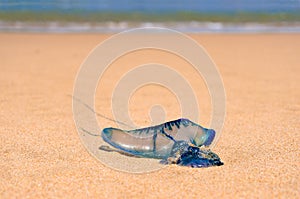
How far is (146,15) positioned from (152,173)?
11.2m

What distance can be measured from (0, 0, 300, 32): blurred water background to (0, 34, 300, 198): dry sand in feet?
22.7

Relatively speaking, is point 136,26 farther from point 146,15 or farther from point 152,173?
point 152,173

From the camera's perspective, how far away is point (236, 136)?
7.49ft

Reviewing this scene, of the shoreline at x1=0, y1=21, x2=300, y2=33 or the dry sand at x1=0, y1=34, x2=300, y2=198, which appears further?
the shoreline at x1=0, y1=21, x2=300, y2=33

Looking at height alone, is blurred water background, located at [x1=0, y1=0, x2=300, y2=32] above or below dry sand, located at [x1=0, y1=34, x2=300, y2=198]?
below

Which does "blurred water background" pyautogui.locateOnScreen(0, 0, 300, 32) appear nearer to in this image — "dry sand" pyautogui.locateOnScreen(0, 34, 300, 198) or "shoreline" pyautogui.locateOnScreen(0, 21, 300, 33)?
"shoreline" pyautogui.locateOnScreen(0, 21, 300, 33)

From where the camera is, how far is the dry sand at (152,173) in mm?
1621

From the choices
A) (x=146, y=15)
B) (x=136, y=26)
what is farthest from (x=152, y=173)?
(x=146, y=15)

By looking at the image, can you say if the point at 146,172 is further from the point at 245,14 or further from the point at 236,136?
the point at 245,14

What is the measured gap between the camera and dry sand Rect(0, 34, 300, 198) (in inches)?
63.8

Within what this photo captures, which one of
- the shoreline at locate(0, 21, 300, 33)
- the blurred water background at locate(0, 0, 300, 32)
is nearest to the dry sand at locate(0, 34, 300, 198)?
the shoreline at locate(0, 21, 300, 33)

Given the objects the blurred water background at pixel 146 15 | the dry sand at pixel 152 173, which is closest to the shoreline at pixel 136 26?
the blurred water background at pixel 146 15

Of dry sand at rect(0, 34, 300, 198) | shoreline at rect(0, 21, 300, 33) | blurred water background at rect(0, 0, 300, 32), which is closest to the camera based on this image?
dry sand at rect(0, 34, 300, 198)

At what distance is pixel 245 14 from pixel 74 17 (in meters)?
4.80
